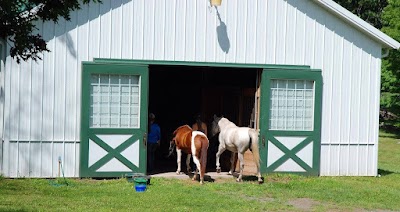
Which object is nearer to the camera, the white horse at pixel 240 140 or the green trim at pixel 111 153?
the green trim at pixel 111 153

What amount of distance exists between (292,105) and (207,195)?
435cm

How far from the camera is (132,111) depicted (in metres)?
17.3

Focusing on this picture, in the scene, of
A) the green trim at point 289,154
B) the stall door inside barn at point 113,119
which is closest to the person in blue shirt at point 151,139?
the stall door inside barn at point 113,119

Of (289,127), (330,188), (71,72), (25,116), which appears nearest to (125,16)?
(71,72)

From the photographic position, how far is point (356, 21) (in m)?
18.2

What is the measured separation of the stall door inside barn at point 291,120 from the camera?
1798cm

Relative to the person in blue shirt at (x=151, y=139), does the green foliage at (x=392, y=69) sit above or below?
above

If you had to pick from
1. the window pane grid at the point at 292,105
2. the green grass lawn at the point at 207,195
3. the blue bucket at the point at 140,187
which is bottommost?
the green grass lawn at the point at 207,195

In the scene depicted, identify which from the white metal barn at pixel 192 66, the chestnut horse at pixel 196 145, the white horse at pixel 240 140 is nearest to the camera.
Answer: the white metal barn at pixel 192 66

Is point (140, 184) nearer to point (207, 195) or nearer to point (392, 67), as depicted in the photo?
point (207, 195)

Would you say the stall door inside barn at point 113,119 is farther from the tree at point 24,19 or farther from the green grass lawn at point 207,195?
the tree at point 24,19

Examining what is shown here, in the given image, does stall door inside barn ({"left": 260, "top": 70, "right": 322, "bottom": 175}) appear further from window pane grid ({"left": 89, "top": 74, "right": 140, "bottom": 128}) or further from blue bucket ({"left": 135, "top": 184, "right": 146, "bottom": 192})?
blue bucket ({"left": 135, "top": 184, "right": 146, "bottom": 192})

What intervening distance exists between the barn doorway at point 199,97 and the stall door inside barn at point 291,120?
0.89m

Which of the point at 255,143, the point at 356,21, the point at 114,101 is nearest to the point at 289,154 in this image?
the point at 255,143
